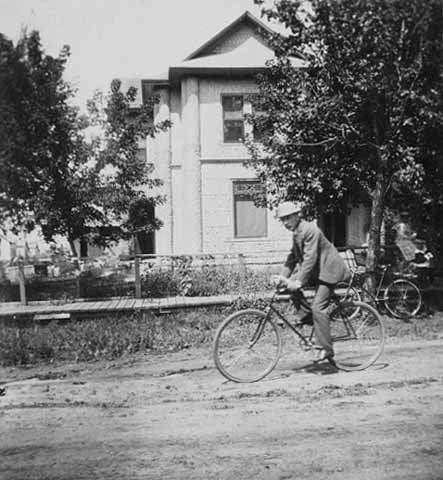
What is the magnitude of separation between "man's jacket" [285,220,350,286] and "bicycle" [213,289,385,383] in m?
0.38

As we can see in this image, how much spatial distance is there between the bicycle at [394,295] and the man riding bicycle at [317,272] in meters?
3.70

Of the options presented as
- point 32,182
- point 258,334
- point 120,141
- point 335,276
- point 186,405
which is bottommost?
point 186,405

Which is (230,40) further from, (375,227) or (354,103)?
(375,227)

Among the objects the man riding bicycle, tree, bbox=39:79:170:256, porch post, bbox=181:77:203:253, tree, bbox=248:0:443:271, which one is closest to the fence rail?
tree, bbox=39:79:170:256

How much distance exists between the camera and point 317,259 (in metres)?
5.09

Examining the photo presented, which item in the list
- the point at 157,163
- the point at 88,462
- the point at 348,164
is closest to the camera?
the point at 88,462

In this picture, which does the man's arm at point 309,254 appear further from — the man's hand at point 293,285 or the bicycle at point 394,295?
the bicycle at point 394,295

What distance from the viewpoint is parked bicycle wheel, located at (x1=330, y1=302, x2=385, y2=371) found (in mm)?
5363

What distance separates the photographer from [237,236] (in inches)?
609

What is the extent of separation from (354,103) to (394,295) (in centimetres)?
365

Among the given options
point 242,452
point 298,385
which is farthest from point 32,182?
point 242,452

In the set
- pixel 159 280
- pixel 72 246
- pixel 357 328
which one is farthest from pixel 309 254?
pixel 72 246

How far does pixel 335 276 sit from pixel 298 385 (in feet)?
3.98

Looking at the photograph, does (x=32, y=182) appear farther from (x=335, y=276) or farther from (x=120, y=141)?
(x=335, y=276)
